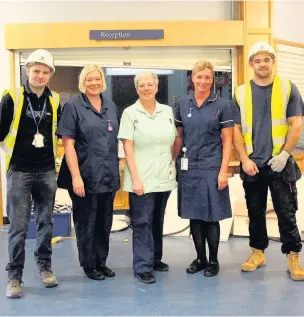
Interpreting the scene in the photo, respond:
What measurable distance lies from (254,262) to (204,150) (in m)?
0.97

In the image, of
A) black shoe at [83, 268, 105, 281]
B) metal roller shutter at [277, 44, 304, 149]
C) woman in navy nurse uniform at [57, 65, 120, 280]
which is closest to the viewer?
woman in navy nurse uniform at [57, 65, 120, 280]

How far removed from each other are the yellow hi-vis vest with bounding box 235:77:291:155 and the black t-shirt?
0.02 m

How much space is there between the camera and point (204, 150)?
9.88ft

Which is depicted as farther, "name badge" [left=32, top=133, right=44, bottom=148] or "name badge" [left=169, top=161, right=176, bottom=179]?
"name badge" [left=169, top=161, right=176, bottom=179]

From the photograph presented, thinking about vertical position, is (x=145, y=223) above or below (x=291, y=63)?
below

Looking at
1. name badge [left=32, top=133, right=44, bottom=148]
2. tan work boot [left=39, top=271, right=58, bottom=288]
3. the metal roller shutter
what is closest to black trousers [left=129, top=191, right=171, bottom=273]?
tan work boot [left=39, top=271, right=58, bottom=288]

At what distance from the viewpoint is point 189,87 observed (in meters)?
5.32

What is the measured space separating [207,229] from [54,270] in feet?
3.94

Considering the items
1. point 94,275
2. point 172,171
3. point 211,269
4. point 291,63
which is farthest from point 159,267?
point 291,63

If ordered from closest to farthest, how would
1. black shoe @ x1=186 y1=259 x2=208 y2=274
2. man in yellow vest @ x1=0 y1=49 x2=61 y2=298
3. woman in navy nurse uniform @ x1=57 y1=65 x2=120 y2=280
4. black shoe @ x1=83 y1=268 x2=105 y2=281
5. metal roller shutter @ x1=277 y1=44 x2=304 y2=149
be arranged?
man in yellow vest @ x1=0 y1=49 x2=61 y2=298, woman in navy nurse uniform @ x1=57 y1=65 x2=120 y2=280, black shoe @ x1=83 y1=268 x2=105 y2=281, black shoe @ x1=186 y1=259 x2=208 y2=274, metal roller shutter @ x1=277 y1=44 x2=304 y2=149

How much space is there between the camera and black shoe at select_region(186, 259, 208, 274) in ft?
10.7

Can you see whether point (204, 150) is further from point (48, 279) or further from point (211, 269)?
point (48, 279)

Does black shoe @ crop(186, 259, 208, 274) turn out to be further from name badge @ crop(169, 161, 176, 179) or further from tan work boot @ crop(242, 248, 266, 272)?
name badge @ crop(169, 161, 176, 179)

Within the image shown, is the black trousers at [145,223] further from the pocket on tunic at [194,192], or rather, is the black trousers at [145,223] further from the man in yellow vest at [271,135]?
the man in yellow vest at [271,135]
